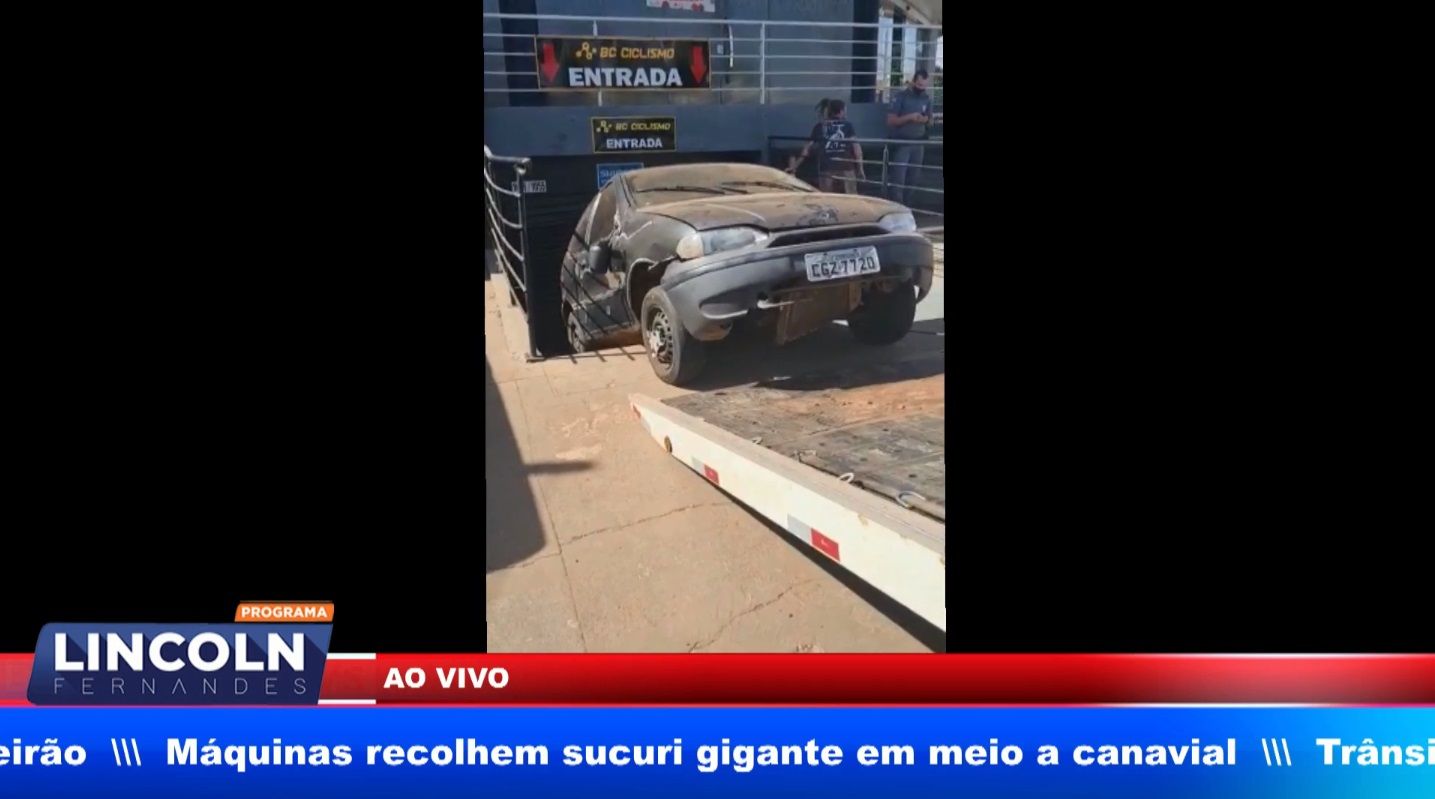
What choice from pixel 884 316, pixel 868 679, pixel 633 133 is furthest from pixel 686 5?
pixel 868 679

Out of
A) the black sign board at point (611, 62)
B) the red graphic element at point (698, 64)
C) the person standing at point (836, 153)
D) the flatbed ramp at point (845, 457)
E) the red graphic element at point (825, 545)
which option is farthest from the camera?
the person standing at point (836, 153)

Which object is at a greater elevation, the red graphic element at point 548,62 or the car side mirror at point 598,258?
the red graphic element at point 548,62

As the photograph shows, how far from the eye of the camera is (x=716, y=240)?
229 cm

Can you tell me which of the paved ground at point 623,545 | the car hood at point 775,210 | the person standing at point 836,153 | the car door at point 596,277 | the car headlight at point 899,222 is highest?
the person standing at point 836,153

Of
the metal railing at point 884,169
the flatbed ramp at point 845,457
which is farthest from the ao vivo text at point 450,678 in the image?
the metal railing at point 884,169

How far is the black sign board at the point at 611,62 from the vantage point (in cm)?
212

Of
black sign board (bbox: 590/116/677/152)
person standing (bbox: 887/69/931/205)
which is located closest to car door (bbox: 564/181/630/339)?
black sign board (bbox: 590/116/677/152)

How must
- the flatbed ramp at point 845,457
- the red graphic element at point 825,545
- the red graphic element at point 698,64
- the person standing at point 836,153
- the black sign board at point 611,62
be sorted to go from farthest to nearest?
the person standing at point 836,153, the red graphic element at point 698,64, the black sign board at point 611,62, the red graphic element at point 825,545, the flatbed ramp at point 845,457

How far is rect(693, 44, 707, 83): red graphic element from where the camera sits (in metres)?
2.23

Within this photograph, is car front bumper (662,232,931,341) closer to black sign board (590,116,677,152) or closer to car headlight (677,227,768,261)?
car headlight (677,227,768,261)

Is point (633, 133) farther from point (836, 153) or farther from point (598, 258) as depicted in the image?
point (836, 153)

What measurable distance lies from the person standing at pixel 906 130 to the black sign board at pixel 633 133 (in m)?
0.72

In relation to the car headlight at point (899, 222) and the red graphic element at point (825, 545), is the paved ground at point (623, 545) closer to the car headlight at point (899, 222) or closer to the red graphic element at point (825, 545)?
the red graphic element at point (825, 545)

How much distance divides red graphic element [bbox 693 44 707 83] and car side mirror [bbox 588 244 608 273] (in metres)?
0.61
